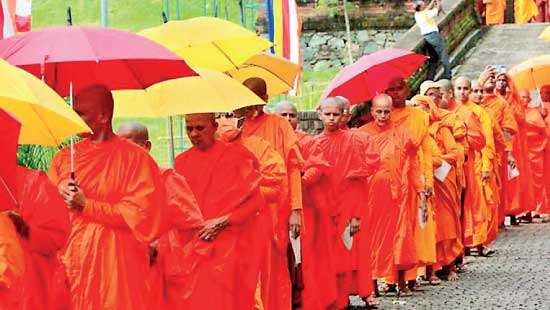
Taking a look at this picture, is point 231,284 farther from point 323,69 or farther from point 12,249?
point 323,69

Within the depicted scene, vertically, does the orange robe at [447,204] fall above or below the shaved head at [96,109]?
below

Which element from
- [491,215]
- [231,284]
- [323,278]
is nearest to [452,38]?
[491,215]

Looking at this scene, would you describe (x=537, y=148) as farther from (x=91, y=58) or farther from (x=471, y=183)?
(x=91, y=58)

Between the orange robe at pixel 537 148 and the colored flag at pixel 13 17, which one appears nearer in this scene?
the colored flag at pixel 13 17

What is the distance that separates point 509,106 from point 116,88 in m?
10.3

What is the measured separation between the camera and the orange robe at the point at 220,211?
29.2 ft

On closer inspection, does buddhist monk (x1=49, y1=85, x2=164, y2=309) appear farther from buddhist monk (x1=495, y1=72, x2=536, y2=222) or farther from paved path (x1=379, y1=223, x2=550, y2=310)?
buddhist monk (x1=495, y1=72, x2=536, y2=222)

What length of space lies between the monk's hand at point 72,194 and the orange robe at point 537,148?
12594 mm

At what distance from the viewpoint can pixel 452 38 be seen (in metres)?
24.6

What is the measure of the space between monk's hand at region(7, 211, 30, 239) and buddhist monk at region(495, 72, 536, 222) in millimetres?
11498

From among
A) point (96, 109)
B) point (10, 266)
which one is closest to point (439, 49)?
point (96, 109)

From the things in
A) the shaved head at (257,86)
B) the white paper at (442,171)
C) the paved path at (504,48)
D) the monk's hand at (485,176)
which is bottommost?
the monk's hand at (485,176)

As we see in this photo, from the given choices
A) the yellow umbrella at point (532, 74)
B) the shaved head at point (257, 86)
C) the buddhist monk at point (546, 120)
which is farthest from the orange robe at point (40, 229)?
the buddhist monk at point (546, 120)

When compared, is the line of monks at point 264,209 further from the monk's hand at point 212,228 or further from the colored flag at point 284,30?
the colored flag at point 284,30
